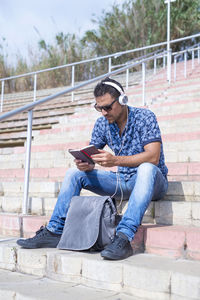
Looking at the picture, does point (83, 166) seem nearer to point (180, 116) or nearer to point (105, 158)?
point (105, 158)

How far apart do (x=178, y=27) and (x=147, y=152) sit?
13.6 metres

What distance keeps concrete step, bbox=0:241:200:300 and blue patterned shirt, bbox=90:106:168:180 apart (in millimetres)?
770

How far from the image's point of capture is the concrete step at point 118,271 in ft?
6.21

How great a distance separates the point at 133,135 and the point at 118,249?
3.05 ft

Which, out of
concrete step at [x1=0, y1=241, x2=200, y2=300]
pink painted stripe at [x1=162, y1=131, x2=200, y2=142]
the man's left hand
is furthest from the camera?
pink painted stripe at [x1=162, y1=131, x2=200, y2=142]

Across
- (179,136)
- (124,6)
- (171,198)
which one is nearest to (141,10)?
(124,6)

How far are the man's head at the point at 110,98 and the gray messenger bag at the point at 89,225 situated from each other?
0.66m

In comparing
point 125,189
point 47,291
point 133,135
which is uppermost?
point 133,135

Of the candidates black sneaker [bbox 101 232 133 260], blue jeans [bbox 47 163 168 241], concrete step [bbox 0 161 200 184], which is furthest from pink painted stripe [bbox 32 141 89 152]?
black sneaker [bbox 101 232 133 260]

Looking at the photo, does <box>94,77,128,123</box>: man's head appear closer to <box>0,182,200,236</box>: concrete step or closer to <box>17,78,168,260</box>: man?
<box>17,78,168,260</box>: man

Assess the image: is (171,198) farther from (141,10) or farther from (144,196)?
(141,10)

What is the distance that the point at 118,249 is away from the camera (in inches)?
87.0

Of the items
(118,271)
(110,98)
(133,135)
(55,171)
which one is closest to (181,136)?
(55,171)

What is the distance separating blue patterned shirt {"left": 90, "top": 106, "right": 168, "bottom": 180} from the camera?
9.00 feet
